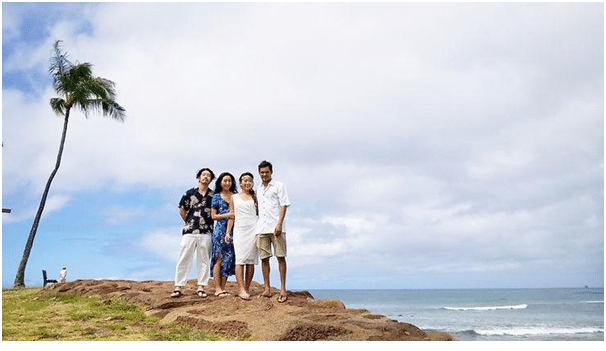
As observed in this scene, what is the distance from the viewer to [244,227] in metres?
7.22

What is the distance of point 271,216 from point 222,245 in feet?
3.50

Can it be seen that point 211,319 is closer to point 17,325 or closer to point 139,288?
point 17,325

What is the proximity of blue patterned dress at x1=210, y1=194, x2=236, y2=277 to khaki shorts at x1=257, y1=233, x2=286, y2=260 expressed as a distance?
0.78 m

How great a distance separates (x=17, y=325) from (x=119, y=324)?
4.72 ft

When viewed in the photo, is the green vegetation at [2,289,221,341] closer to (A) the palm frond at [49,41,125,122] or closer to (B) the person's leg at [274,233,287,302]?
(B) the person's leg at [274,233,287,302]

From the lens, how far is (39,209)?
1719cm

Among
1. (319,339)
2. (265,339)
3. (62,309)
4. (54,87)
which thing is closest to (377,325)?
(319,339)

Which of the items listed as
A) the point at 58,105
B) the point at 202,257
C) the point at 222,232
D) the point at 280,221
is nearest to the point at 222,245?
the point at 222,232

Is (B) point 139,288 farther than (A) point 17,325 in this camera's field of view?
Yes

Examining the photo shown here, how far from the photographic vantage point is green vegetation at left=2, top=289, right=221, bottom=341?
6.27 m

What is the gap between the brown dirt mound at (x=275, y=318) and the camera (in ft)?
18.7

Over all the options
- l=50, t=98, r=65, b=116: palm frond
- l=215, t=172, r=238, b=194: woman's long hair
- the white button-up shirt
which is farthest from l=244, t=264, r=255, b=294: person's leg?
l=50, t=98, r=65, b=116: palm frond

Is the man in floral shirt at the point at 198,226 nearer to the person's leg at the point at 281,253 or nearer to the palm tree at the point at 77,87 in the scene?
the person's leg at the point at 281,253

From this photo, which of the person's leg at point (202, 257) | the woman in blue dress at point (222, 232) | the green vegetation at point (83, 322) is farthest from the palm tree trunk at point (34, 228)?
the woman in blue dress at point (222, 232)
